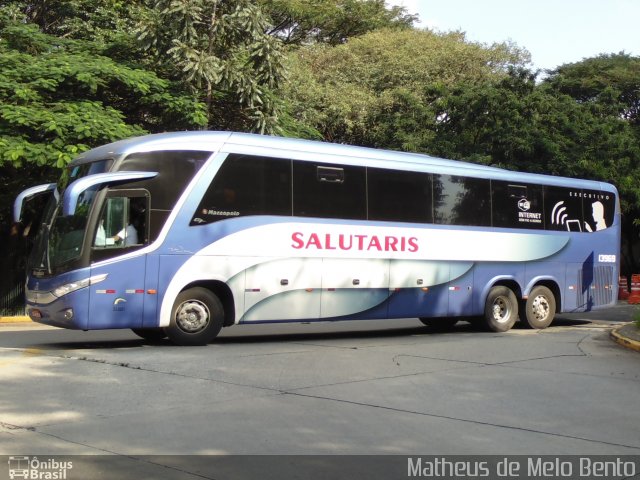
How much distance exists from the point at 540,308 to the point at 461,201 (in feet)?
11.9

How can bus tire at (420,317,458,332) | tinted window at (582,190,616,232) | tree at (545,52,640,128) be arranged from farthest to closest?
tree at (545,52,640,128) → tinted window at (582,190,616,232) → bus tire at (420,317,458,332)

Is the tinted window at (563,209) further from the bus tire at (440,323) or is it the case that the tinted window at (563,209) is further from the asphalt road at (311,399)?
the asphalt road at (311,399)

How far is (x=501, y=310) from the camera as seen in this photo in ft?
57.2

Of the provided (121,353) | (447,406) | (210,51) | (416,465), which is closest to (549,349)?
(447,406)

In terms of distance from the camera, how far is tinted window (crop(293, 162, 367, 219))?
1403cm

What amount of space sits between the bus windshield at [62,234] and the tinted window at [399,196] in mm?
5203

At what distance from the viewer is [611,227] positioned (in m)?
19.8

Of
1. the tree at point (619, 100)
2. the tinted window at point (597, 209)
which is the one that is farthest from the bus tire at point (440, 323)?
the tree at point (619, 100)

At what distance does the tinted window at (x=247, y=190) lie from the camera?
1305 centimetres

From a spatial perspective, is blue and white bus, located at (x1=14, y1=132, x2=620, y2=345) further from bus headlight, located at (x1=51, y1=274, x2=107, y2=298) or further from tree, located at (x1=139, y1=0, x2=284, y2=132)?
tree, located at (x1=139, y1=0, x2=284, y2=132)

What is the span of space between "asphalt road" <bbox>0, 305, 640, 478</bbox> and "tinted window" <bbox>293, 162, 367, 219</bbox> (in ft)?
8.22

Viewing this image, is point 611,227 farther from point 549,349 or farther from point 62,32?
point 62,32

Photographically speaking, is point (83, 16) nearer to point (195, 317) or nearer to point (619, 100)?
point (195, 317)

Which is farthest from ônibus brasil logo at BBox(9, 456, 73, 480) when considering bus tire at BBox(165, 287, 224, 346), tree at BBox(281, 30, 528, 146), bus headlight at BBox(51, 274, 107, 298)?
tree at BBox(281, 30, 528, 146)
